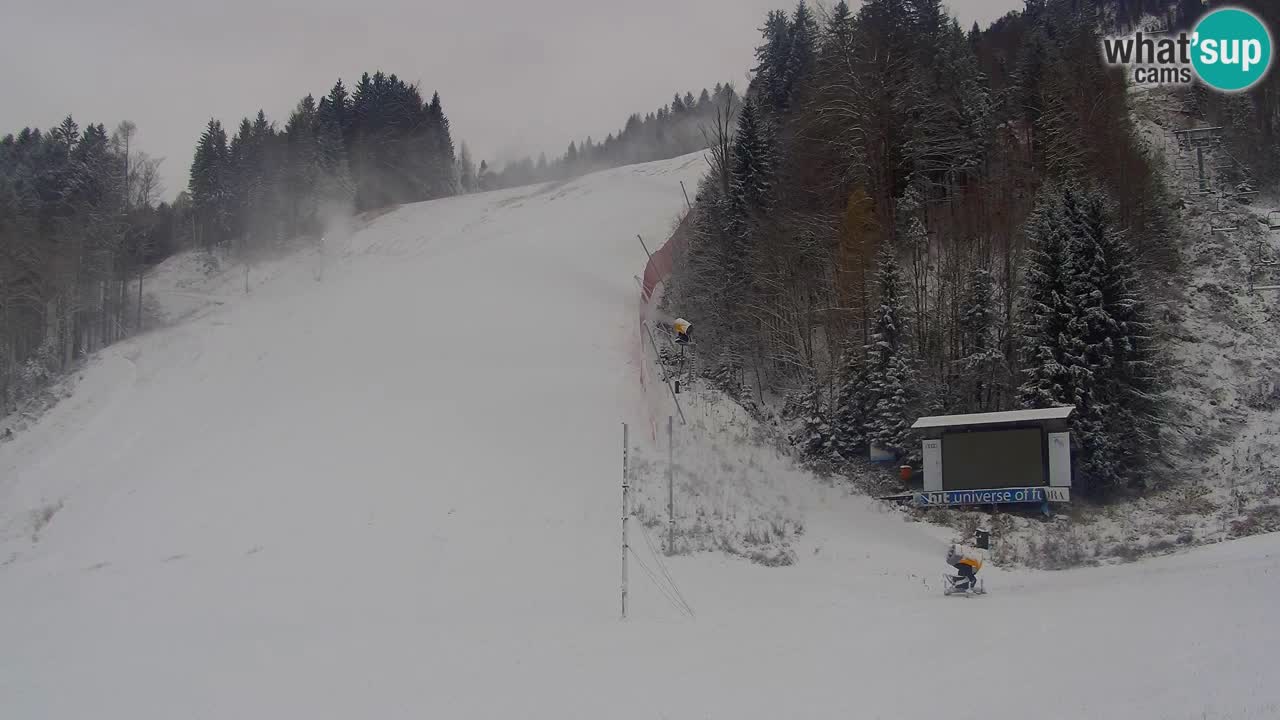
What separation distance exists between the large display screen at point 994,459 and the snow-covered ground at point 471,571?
2.48 metres

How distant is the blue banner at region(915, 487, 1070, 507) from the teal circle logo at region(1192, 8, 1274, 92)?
94.1ft

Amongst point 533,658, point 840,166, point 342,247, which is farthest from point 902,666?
point 342,247

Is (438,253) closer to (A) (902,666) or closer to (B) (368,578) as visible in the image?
(B) (368,578)

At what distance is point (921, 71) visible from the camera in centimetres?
3619

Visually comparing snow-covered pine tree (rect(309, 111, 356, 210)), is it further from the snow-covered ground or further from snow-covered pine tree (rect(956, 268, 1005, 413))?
snow-covered pine tree (rect(956, 268, 1005, 413))

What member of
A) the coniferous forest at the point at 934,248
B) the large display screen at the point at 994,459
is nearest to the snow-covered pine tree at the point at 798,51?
the coniferous forest at the point at 934,248

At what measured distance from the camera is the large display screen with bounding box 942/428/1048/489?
2456cm

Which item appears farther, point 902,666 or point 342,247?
point 342,247

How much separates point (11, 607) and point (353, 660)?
749 centimetres

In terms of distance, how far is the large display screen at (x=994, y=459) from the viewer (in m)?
24.6

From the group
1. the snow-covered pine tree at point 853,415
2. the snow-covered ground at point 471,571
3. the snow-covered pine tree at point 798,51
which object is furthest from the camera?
the snow-covered pine tree at point 798,51

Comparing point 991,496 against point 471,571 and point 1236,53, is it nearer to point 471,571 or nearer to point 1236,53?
point 471,571

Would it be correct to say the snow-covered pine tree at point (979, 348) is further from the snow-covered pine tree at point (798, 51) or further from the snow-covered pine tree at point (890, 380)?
the snow-covered pine tree at point (798, 51)

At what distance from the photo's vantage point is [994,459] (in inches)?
Answer: 987
